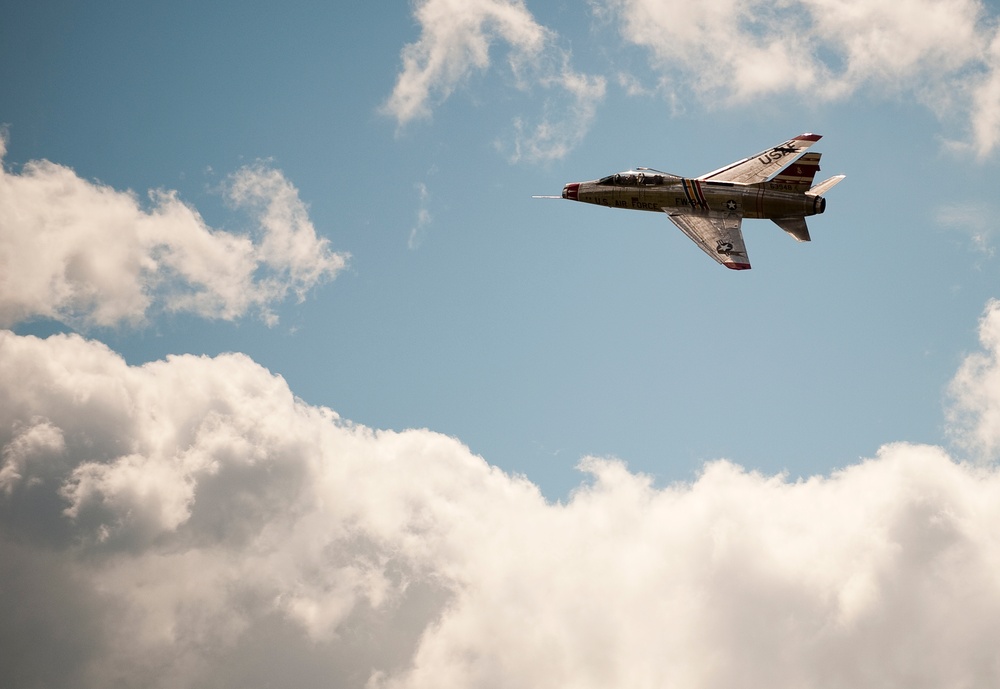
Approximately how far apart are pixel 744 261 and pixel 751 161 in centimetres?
1779

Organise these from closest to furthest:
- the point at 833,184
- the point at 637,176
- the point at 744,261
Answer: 1. the point at 744,261
2. the point at 833,184
3. the point at 637,176

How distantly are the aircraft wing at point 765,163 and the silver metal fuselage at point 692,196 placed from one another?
3.27 metres

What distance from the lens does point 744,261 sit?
78.6m

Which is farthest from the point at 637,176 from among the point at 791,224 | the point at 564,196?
the point at 791,224

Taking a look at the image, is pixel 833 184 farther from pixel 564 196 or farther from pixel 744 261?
pixel 564 196

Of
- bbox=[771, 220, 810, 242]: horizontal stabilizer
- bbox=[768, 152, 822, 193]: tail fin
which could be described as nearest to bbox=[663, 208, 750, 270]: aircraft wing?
bbox=[771, 220, 810, 242]: horizontal stabilizer

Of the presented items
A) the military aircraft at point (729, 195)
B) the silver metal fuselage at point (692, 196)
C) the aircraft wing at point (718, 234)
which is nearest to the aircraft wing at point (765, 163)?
the military aircraft at point (729, 195)

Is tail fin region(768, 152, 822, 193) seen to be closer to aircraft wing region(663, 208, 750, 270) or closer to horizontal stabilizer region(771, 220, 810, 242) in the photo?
horizontal stabilizer region(771, 220, 810, 242)

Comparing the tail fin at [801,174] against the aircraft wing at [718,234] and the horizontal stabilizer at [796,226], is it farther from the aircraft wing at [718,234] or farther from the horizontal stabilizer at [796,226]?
the aircraft wing at [718,234]

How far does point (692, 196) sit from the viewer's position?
3428 inches

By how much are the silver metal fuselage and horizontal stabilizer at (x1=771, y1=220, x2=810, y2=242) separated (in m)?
0.43

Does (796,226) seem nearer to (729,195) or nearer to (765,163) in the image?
(729,195)

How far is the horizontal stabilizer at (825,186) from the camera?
8369cm

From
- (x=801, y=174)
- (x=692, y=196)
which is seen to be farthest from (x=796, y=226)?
(x=692, y=196)
